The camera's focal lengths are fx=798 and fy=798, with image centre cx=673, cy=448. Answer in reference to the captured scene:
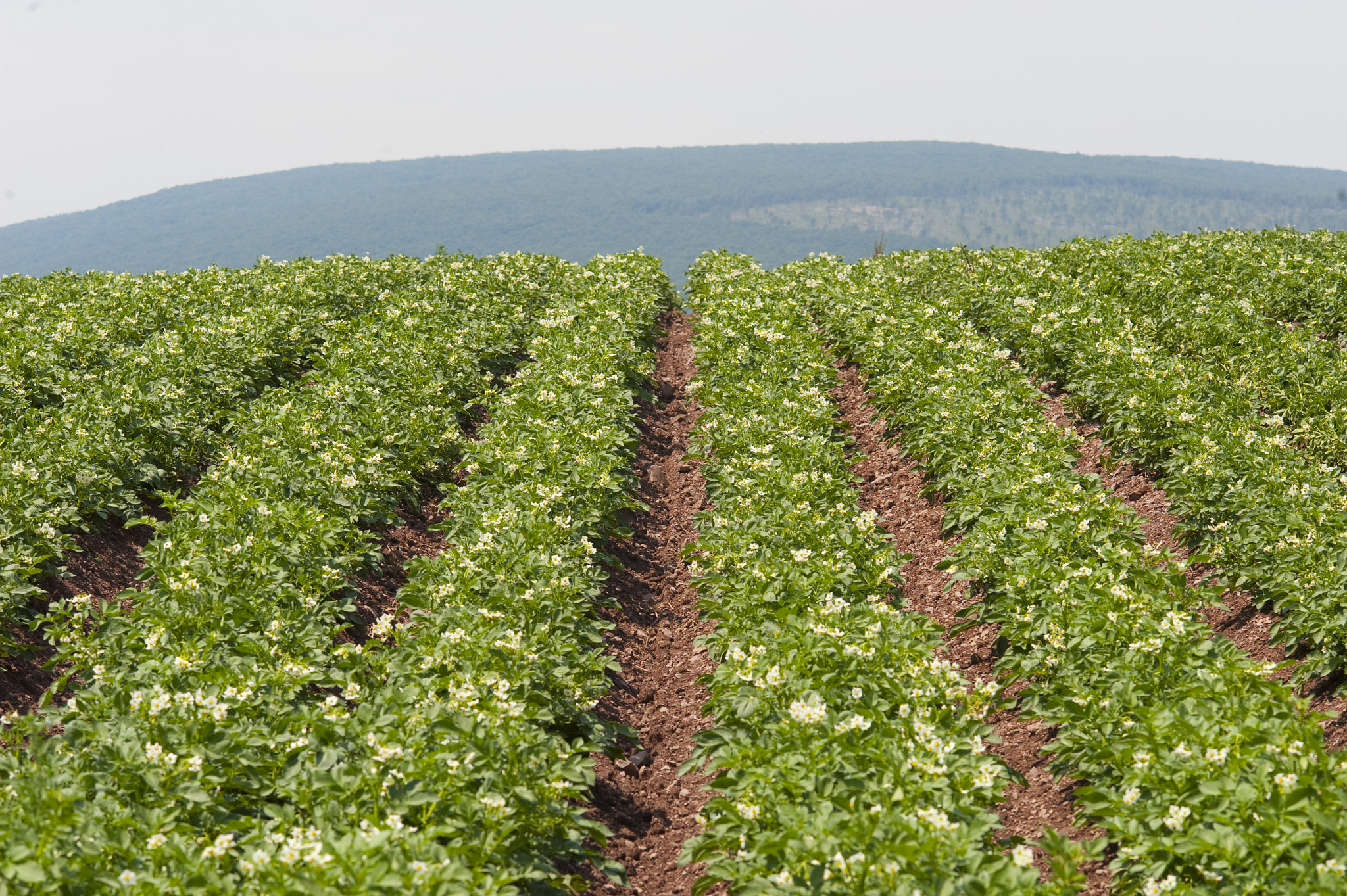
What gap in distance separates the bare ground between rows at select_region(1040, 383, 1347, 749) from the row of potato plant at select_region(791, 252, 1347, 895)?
0.55m

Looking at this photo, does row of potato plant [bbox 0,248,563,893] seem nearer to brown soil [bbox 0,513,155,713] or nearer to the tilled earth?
brown soil [bbox 0,513,155,713]

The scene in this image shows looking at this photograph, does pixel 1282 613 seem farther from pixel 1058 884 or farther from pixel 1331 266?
pixel 1331 266

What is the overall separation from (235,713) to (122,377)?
9627 millimetres

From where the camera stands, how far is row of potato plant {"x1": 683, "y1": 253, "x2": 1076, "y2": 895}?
13.5 ft

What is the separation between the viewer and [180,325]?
1594cm

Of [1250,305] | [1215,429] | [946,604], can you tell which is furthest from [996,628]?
[1250,305]

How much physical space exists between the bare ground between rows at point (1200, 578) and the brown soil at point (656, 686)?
459 centimetres

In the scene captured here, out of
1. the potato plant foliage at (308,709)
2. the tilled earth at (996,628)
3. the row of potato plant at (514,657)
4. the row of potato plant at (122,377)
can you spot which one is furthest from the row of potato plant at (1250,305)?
the row of potato plant at (122,377)

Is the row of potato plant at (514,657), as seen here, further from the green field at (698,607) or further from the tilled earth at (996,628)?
the tilled earth at (996,628)

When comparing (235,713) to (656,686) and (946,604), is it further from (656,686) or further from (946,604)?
(946,604)

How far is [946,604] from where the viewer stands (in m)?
8.96

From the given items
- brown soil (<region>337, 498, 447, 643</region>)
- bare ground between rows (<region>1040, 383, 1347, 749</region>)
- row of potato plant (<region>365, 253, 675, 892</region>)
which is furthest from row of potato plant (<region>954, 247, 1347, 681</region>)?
brown soil (<region>337, 498, 447, 643</region>)

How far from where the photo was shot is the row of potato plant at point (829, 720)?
4.11 m

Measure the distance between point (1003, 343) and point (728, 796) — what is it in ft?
42.0
